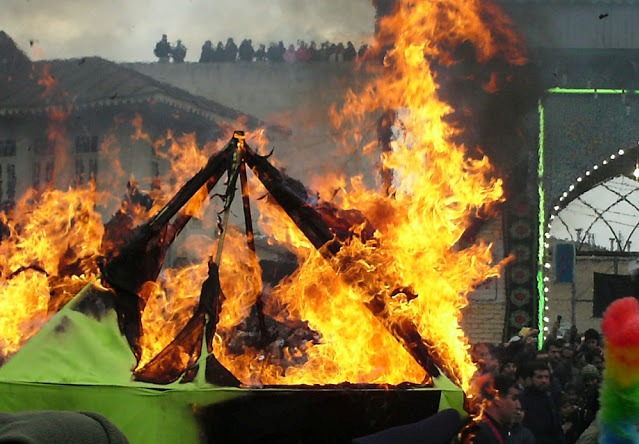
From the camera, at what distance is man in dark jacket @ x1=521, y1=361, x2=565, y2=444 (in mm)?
6754

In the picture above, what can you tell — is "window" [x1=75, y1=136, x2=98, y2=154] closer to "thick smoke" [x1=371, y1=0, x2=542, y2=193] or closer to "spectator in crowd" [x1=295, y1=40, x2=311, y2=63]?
"spectator in crowd" [x1=295, y1=40, x2=311, y2=63]

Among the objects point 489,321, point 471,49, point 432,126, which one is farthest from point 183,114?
point 432,126

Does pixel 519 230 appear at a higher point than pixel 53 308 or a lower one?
higher

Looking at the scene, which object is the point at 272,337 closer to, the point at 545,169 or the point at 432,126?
the point at 432,126

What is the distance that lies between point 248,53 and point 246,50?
0.23 feet

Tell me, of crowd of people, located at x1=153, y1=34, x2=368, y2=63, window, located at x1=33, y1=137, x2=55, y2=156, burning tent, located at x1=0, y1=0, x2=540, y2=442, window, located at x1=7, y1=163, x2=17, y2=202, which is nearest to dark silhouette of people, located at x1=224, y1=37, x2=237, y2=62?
crowd of people, located at x1=153, y1=34, x2=368, y2=63

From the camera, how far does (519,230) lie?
580 inches

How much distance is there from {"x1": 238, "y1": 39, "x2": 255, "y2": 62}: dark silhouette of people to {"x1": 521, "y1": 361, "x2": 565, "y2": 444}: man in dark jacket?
1085 cm

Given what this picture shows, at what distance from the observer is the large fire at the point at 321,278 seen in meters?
5.11

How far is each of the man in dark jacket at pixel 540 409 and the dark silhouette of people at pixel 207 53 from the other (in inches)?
450

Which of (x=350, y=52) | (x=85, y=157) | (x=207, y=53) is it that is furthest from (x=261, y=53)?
(x=85, y=157)

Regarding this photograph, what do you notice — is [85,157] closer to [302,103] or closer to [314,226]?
[302,103]

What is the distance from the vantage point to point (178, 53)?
17.7 metres

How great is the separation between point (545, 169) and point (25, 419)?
1470cm
